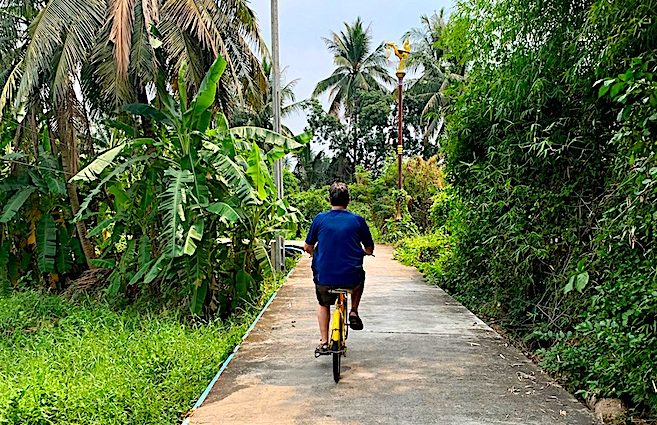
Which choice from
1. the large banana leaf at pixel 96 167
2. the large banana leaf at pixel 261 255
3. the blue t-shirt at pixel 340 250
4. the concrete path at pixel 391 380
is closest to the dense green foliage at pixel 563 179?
the concrete path at pixel 391 380

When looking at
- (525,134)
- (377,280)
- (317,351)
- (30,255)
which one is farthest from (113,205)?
(525,134)

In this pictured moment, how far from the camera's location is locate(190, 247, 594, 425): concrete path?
433cm

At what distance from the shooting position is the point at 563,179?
629 centimetres

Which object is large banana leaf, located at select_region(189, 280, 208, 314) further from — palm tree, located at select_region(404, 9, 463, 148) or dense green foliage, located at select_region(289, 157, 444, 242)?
palm tree, located at select_region(404, 9, 463, 148)

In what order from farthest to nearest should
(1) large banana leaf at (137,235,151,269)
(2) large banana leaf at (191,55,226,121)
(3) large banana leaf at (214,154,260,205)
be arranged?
(1) large banana leaf at (137,235,151,269), (2) large banana leaf at (191,55,226,121), (3) large banana leaf at (214,154,260,205)

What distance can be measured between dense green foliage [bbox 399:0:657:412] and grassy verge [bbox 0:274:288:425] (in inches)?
131

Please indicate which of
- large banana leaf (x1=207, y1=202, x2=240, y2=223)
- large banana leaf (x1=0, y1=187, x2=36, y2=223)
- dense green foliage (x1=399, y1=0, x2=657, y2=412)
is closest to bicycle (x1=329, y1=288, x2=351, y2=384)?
dense green foliage (x1=399, y1=0, x2=657, y2=412)

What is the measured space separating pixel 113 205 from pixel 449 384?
7.33m

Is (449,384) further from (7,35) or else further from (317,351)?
(7,35)

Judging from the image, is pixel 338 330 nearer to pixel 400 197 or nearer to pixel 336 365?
pixel 336 365

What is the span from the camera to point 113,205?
10.3 metres

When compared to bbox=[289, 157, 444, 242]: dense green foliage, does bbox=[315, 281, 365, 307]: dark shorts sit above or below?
below

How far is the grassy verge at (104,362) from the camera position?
172 inches

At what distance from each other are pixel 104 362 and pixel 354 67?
1386 inches
